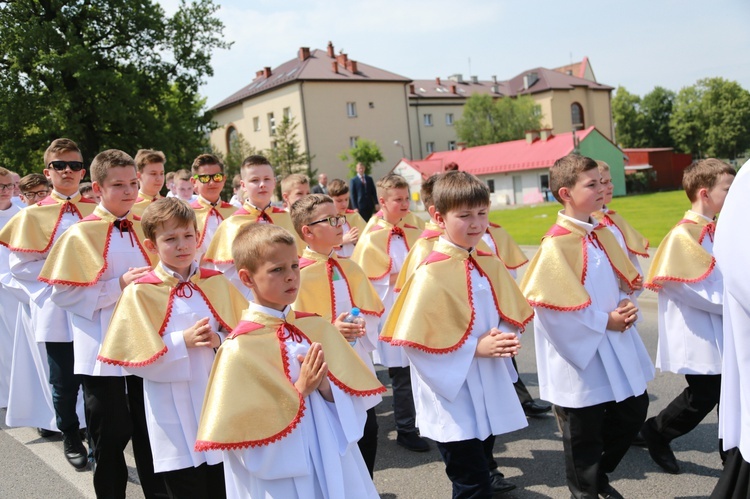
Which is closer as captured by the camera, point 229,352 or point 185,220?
point 229,352

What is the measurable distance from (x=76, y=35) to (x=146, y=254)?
25.7 meters

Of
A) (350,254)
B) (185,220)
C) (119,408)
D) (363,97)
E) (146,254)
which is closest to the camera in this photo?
(185,220)

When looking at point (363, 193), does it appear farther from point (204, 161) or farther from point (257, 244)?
point (257, 244)

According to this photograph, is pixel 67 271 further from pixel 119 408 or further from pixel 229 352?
pixel 229 352

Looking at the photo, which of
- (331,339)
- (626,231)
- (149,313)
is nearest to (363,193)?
(626,231)

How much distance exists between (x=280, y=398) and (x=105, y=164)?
94.7 inches

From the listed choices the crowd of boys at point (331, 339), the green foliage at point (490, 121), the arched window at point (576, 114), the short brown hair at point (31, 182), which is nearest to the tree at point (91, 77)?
the short brown hair at point (31, 182)

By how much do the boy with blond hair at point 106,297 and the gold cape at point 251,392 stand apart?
1.38 m

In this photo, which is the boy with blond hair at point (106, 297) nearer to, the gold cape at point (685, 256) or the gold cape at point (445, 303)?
the gold cape at point (445, 303)

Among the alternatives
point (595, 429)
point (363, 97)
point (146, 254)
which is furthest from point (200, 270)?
point (363, 97)

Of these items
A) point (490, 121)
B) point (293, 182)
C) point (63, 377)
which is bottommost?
point (63, 377)

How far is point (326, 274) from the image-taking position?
4.66 meters

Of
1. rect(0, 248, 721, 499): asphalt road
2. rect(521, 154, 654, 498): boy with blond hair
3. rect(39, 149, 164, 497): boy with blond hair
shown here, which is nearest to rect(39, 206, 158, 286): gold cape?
rect(39, 149, 164, 497): boy with blond hair

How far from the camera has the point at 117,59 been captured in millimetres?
28469
